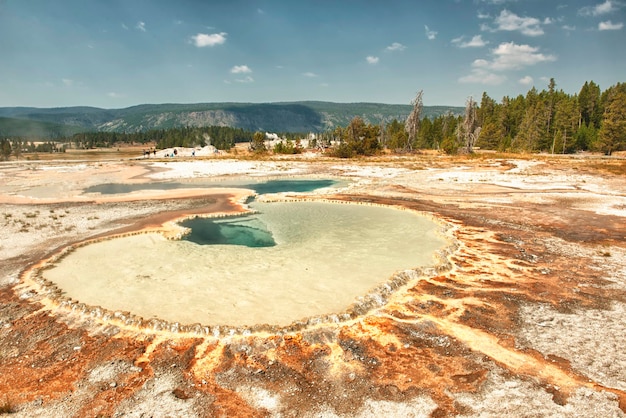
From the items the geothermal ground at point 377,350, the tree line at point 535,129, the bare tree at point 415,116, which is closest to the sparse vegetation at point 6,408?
the geothermal ground at point 377,350

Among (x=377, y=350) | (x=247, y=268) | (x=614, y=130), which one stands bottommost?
(x=377, y=350)

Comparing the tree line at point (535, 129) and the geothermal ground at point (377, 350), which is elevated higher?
the tree line at point (535, 129)

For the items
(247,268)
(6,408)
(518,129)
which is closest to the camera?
(6,408)

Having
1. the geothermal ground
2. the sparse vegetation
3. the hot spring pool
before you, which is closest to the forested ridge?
the hot spring pool

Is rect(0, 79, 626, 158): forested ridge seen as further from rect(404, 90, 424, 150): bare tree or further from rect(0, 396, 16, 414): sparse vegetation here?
rect(0, 396, 16, 414): sparse vegetation

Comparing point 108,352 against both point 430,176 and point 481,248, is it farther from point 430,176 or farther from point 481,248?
point 430,176

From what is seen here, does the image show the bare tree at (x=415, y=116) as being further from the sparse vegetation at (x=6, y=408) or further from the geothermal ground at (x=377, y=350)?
the sparse vegetation at (x=6, y=408)

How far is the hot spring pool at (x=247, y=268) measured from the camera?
11.0 metres

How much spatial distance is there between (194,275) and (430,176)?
3895 centimetres

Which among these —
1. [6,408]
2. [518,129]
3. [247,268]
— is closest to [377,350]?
[247,268]

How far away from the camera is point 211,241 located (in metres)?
18.7

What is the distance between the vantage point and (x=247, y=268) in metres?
14.2

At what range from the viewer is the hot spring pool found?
11.0m

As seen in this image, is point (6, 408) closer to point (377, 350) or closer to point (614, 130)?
point (377, 350)
